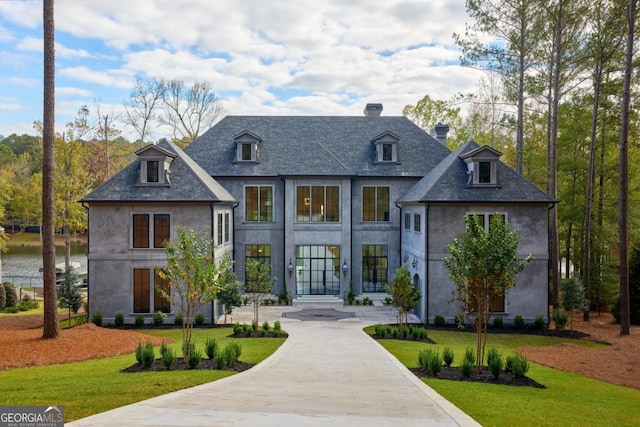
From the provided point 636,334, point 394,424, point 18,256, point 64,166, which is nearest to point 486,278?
point 394,424

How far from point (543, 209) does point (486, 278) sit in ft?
38.9

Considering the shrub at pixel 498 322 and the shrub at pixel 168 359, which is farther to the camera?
the shrub at pixel 498 322

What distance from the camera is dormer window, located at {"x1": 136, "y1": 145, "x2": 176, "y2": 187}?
73.9ft

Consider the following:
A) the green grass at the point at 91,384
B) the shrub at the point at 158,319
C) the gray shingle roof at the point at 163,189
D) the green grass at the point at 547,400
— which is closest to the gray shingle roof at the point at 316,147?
the gray shingle roof at the point at 163,189

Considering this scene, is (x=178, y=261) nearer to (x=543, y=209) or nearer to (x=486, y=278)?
(x=486, y=278)

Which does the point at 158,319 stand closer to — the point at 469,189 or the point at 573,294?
the point at 469,189

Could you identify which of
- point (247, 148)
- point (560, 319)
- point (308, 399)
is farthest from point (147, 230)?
point (560, 319)

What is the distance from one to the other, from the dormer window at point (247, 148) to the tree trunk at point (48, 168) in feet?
41.0

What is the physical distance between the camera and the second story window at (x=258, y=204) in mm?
28312

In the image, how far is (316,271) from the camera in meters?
28.0

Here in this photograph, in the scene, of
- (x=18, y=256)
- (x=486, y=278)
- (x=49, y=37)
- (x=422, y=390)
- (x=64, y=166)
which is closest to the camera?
(x=422, y=390)

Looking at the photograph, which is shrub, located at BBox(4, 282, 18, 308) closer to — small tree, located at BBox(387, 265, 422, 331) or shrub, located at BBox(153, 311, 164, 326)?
shrub, located at BBox(153, 311, 164, 326)

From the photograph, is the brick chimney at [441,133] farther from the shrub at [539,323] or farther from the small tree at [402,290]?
the small tree at [402,290]

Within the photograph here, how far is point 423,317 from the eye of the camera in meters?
22.9
